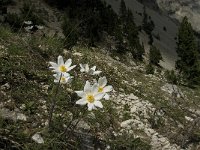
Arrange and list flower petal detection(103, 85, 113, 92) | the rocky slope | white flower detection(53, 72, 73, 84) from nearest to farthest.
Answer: flower petal detection(103, 85, 113, 92)
white flower detection(53, 72, 73, 84)
the rocky slope

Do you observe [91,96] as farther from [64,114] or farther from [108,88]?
[64,114]

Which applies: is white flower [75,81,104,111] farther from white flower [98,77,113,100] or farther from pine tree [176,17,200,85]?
pine tree [176,17,200,85]

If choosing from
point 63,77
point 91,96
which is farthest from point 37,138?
point 91,96

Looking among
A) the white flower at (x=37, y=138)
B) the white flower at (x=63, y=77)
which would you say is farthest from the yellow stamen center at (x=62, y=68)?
the white flower at (x=37, y=138)

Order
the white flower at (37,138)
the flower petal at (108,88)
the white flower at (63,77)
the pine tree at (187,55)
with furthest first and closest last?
1. the pine tree at (187,55)
2. the white flower at (37,138)
3. the white flower at (63,77)
4. the flower petal at (108,88)

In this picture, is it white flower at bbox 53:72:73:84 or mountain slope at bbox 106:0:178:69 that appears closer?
white flower at bbox 53:72:73:84

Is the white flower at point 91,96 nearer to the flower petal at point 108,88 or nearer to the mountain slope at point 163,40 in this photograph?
the flower petal at point 108,88

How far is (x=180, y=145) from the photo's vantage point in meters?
7.17

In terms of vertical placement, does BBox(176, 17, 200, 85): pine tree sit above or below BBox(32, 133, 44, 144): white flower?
below

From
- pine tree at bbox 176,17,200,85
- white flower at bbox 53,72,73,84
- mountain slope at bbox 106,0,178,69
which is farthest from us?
mountain slope at bbox 106,0,178,69

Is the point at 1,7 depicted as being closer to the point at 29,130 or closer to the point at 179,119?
the point at 179,119

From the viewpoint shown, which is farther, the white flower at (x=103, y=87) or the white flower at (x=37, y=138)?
the white flower at (x=37, y=138)

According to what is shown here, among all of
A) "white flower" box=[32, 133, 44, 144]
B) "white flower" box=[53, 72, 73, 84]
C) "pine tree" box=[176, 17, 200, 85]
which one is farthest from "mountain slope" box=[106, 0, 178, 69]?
"white flower" box=[53, 72, 73, 84]

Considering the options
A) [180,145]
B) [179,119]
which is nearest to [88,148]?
[180,145]
